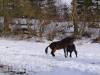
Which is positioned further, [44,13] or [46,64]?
[44,13]

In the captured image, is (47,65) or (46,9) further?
(46,9)

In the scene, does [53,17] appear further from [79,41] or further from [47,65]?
[47,65]

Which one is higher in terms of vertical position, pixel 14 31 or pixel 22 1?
pixel 22 1

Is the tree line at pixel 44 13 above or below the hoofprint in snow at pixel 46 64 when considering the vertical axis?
above

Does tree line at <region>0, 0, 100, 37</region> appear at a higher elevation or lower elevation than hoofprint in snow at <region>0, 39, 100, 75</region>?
higher

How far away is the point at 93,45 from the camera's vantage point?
21.1 meters

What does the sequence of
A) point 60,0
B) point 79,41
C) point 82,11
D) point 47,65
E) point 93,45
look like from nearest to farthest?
point 47,65 → point 93,45 → point 79,41 → point 82,11 → point 60,0

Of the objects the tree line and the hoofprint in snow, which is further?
the tree line

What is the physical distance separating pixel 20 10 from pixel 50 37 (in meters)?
3.31

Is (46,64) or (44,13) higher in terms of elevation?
(44,13)

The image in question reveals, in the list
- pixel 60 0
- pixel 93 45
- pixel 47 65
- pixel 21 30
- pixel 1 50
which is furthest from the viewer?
pixel 60 0

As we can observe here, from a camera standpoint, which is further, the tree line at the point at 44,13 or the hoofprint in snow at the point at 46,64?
the tree line at the point at 44,13

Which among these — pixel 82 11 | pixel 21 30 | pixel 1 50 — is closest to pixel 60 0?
pixel 82 11

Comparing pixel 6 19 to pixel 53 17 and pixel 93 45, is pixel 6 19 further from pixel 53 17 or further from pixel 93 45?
pixel 93 45
